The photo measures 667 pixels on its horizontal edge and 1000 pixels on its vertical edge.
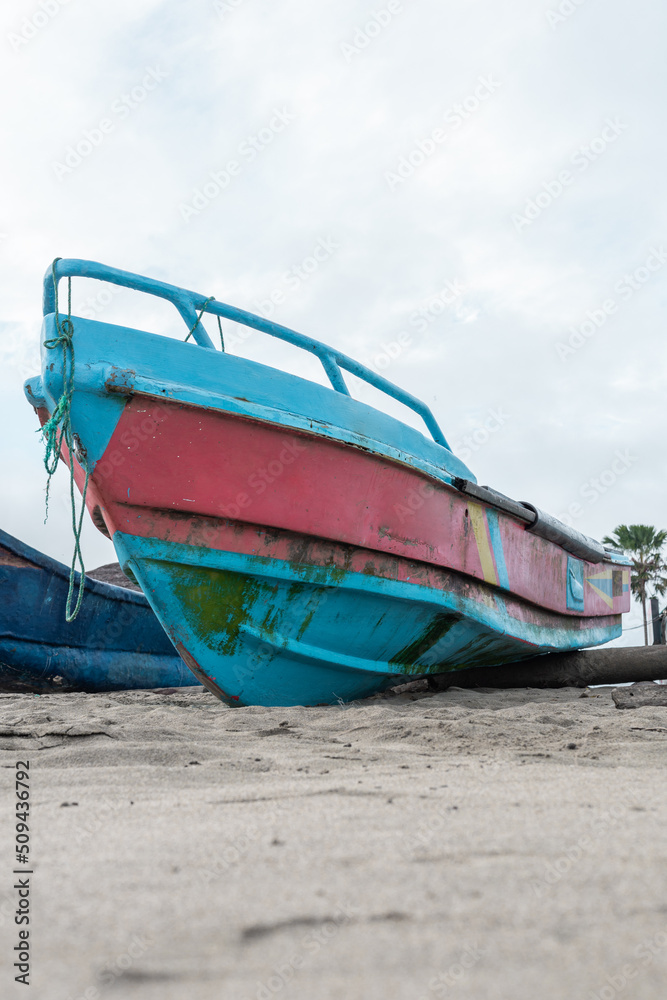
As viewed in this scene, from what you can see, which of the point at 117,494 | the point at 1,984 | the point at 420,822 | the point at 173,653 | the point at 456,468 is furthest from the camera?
the point at 173,653

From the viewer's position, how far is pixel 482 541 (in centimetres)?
434

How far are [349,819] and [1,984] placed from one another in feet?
2.27

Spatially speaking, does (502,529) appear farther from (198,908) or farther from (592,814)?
(198,908)

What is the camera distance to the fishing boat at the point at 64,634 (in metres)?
5.08

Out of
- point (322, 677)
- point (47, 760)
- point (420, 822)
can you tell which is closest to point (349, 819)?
point (420, 822)

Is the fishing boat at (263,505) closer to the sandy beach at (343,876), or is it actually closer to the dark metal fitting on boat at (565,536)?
the dark metal fitting on boat at (565,536)

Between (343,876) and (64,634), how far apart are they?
5.03m

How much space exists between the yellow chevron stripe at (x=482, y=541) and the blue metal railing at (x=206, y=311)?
35.2 inches

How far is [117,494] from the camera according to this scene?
122 inches

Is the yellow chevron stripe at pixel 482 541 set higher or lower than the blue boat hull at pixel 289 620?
higher

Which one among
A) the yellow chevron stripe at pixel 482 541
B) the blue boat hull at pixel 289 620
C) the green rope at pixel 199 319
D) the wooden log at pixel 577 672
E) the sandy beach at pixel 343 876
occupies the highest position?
the green rope at pixel 199 319

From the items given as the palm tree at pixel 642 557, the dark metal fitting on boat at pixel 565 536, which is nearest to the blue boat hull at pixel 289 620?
the dark metal fitting on boat at pixel 565 536

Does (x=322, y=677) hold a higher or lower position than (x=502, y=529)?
lower

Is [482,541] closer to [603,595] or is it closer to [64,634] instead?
[603,595]
